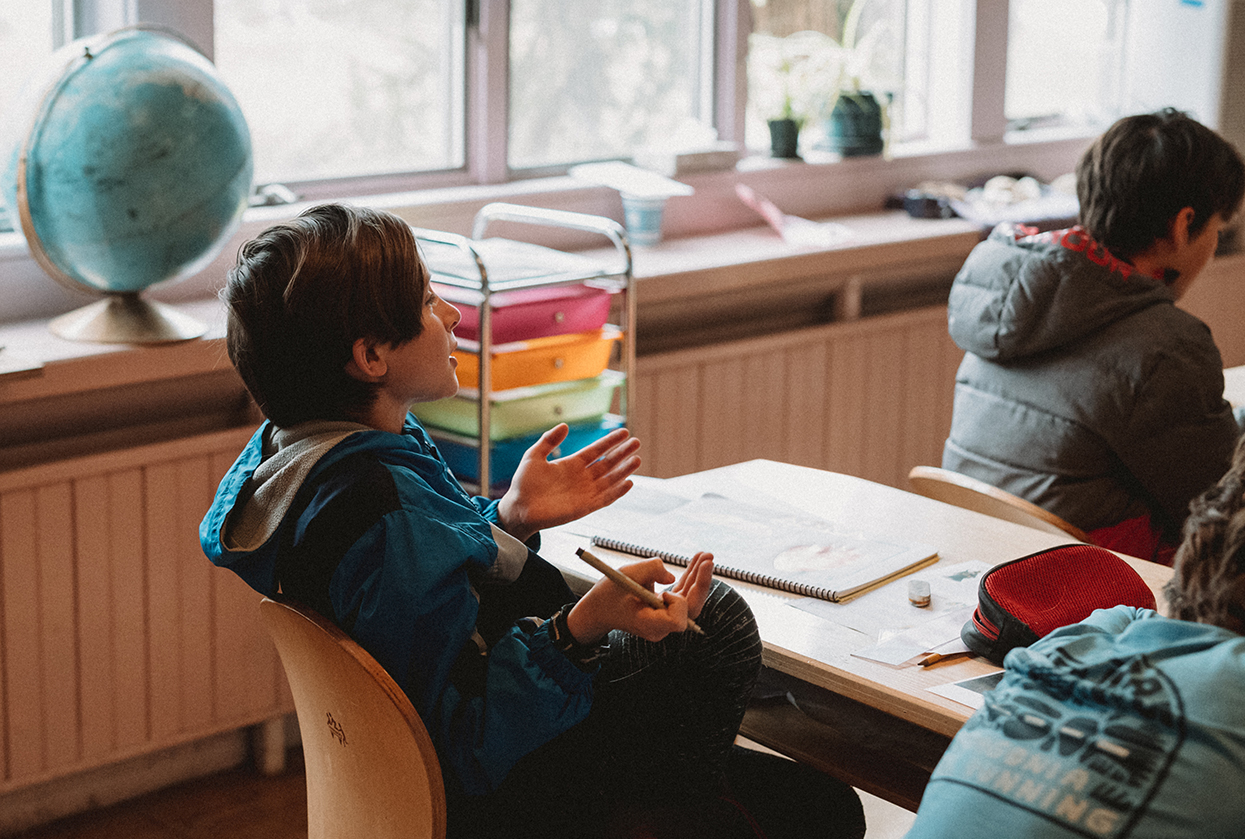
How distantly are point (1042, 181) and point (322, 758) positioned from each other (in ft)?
11.3

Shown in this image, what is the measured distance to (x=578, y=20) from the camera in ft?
10.7

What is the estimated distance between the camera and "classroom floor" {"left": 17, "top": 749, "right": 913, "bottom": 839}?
8.13 ft

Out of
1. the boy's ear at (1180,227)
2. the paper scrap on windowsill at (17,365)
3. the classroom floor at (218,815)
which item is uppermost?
the boy's ear at (1180,227)

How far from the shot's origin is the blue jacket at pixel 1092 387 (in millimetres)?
2139

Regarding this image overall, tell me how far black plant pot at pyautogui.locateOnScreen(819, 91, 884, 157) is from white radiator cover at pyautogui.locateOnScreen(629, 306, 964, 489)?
1.58 ft

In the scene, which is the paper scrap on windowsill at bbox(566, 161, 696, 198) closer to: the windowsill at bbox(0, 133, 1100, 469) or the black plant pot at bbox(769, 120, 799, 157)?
the windowsill at bbox(0, 133, 1100, 469)

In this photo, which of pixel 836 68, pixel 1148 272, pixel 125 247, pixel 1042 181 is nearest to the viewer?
pixel 125 247

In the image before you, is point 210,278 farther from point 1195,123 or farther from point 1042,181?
point 1042,181

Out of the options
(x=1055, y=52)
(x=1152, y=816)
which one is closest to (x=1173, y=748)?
(x=1152, y=816)

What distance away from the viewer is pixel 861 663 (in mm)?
1406

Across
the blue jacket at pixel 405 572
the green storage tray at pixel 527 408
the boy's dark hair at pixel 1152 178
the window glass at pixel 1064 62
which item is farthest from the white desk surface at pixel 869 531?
the window glass at pixel 1064 62

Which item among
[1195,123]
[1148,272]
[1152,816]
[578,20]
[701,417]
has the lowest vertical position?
[701,417]

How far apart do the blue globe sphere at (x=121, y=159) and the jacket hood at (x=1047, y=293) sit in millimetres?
1263

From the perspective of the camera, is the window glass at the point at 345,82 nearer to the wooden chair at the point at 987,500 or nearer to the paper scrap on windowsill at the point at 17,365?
the paper scrap on windowsill at the point at 17,365
